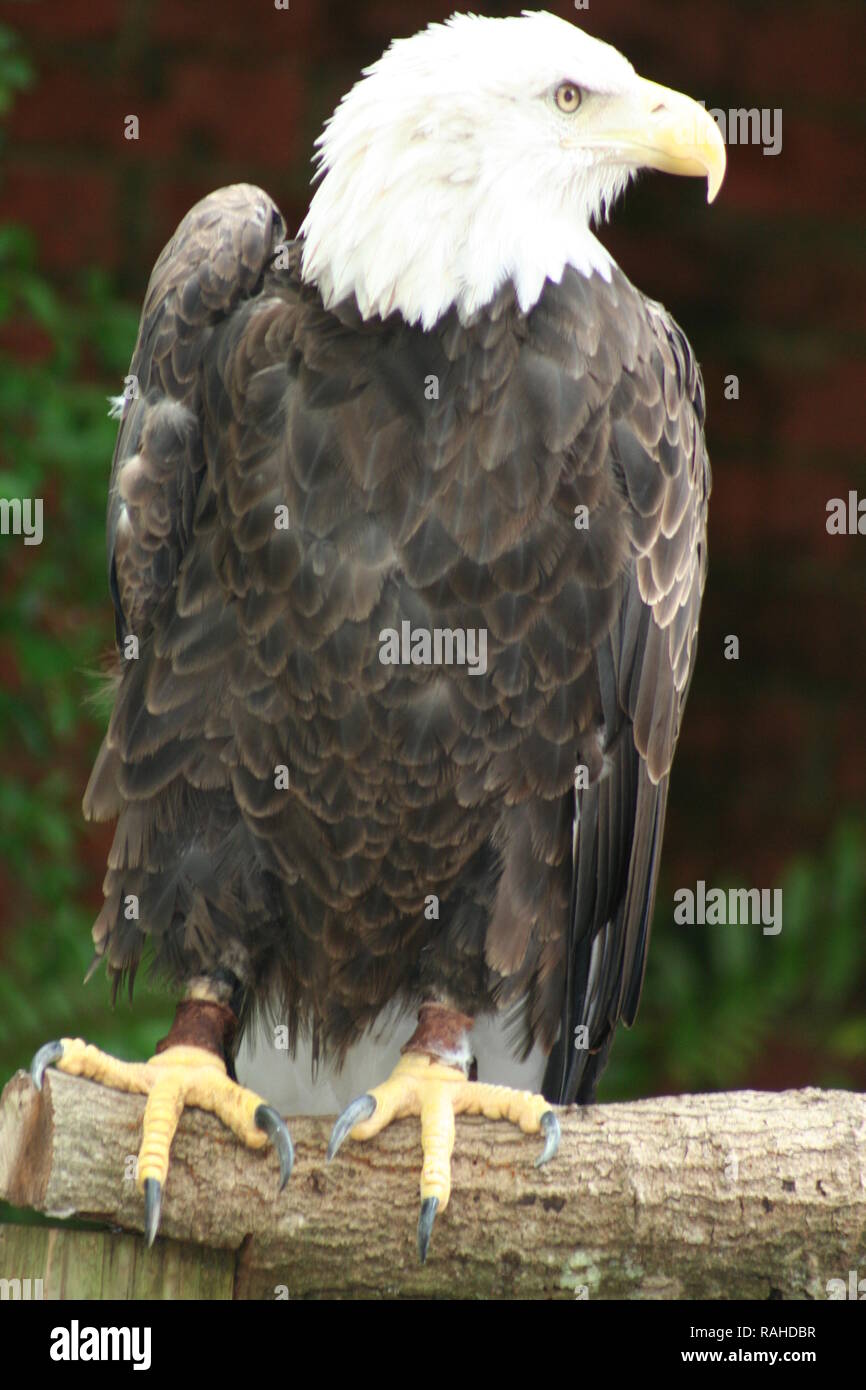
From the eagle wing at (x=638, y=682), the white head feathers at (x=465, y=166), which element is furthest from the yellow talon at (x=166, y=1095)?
the white head feathers at (x=465, y=166)

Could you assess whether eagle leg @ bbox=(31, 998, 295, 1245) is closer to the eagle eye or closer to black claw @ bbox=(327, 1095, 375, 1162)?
black claw @ bbox=(327, 1095, 375, 1162)

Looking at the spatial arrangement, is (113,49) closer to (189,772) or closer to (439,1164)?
(189,772)

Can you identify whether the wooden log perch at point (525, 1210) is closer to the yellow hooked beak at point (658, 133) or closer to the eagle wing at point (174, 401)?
the eagle wing at point (174, 401)

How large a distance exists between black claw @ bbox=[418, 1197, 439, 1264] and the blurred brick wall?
2.29 meters

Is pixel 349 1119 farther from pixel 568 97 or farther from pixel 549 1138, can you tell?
pixel 568 97

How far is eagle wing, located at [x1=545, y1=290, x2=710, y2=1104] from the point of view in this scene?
117 inches

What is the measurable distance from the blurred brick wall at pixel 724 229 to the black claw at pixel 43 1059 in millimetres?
2186

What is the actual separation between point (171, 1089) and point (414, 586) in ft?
2.63

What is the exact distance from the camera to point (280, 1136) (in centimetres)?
267

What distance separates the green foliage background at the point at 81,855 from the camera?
364 centimetres

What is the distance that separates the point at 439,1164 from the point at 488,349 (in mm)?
1148

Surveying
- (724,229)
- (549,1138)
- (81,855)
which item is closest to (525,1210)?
(549,1138)

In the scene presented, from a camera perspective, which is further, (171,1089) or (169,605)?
(169,605)

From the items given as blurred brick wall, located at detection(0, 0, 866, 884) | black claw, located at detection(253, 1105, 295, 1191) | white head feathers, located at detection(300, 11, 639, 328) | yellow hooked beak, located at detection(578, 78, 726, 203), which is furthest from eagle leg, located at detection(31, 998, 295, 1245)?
blurred brick wall, located at detection(0, 0, 866, 884)
